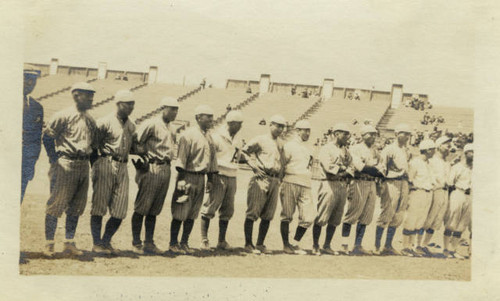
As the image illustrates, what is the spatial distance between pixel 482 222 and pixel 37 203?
6389 mm

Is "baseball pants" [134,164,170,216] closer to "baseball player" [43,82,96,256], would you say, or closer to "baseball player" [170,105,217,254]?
"baseball player" [170,105,217,254]

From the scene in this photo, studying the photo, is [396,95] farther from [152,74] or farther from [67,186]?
[67,186]

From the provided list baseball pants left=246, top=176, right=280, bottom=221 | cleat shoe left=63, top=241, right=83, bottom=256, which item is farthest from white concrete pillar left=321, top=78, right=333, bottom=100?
cleat shoe left=63, top=241, right=83, bottom=256

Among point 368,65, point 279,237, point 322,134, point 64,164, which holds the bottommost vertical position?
point 279,237

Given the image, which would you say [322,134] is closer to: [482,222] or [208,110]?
[208,110]

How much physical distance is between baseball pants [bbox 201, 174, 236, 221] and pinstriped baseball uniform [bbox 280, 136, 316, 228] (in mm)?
744

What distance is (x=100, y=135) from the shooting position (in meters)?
8.05

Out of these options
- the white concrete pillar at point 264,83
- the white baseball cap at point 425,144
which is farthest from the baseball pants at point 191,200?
the white baseball cap at point 425,144

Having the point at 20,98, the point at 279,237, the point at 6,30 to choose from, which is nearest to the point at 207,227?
the point at 279,237

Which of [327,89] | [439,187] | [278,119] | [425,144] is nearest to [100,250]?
[278,119]

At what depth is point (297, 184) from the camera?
8.83 m

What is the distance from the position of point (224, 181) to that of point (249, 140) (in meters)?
0.66

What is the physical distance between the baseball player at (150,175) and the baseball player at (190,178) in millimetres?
169

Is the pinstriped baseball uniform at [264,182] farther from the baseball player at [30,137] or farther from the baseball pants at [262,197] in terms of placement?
the baseball player at [30,137]
